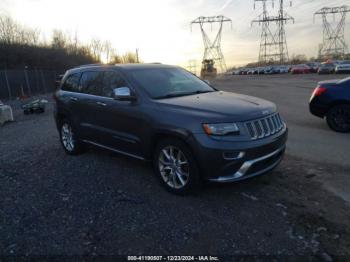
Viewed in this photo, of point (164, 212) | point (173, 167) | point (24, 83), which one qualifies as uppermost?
point (24, 83)

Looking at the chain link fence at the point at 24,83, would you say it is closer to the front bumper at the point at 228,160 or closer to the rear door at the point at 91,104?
the rear door at the point at 91,104

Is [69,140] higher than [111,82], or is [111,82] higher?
[111,82]

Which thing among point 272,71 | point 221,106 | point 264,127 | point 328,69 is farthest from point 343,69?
point 221,106

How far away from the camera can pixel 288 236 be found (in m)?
3.24

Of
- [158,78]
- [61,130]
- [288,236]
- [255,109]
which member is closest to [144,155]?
[158,78]

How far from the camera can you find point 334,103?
7.73m

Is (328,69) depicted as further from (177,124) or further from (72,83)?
(177,124)

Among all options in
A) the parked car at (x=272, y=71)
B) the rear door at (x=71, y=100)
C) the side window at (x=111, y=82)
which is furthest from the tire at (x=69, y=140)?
the parked car at (x=272, y=71)

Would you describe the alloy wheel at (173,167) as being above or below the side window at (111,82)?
below

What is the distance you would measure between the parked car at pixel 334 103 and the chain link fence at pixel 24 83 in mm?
24497

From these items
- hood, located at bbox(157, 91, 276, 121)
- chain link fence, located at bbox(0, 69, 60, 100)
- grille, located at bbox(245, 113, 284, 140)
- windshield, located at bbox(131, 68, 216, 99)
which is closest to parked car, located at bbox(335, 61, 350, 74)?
chain link fence, located at bbox(0, 69, 60, 100)

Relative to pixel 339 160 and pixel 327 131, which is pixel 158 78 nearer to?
pixel 339 160

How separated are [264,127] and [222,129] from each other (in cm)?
65

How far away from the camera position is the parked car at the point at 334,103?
7508 millimetres
